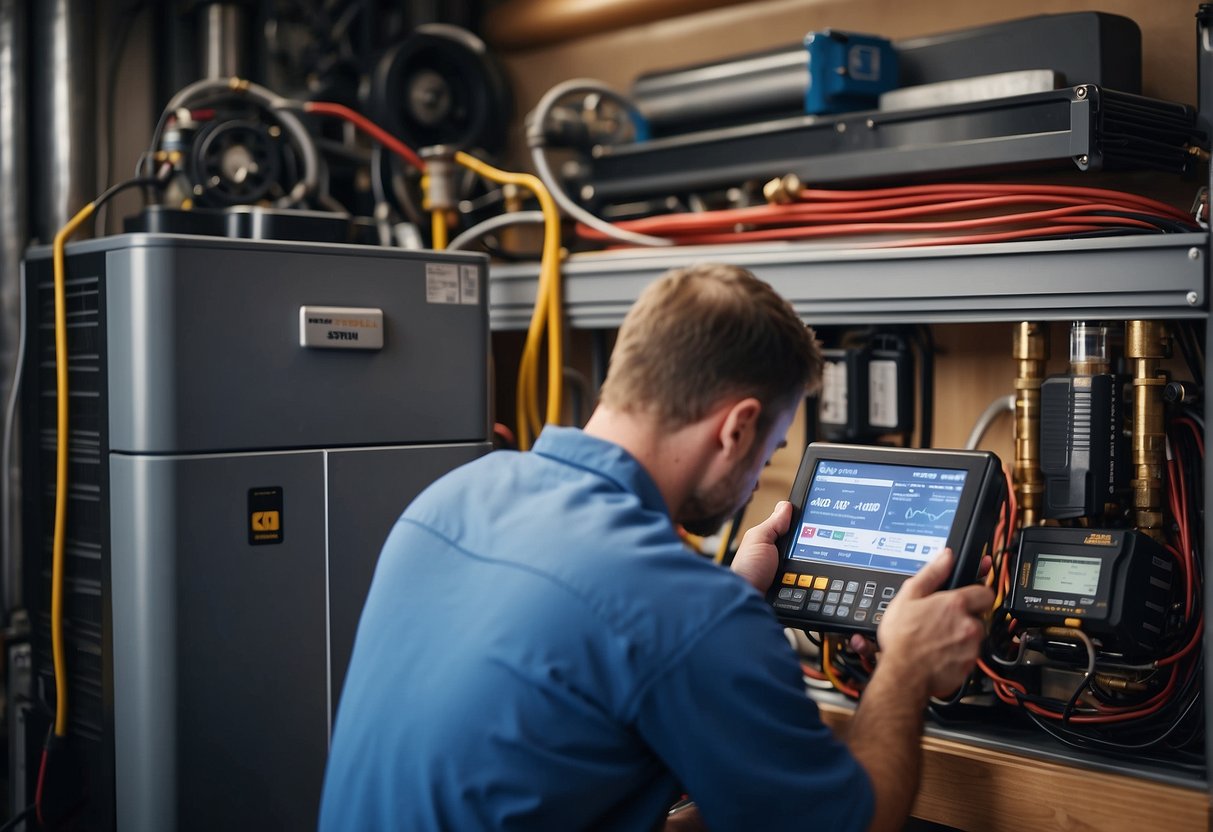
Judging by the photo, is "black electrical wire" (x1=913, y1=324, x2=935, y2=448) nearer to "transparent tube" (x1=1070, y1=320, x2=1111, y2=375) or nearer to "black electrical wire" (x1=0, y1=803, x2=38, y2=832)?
"transparent tube" (x1=1070, y1=320, x2=1111, y2=375)

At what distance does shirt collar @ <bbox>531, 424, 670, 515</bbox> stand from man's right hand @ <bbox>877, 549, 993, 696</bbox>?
260 mm

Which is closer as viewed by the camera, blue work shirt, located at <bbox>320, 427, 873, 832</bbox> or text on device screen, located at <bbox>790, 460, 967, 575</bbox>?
blue work shirt, located at <bbox>320, 427, 873, 832</bbox>

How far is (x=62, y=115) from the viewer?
7.51 feet

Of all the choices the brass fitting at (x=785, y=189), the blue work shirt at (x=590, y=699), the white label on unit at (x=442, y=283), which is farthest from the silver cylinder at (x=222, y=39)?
the blue work shirt at (x=590, y=699)

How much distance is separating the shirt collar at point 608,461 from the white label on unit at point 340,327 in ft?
2.41

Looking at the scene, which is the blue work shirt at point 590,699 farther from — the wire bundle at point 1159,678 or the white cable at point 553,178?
the white cable at point 553,178

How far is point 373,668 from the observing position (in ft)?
3.73

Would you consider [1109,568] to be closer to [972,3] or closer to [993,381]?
[993,381]

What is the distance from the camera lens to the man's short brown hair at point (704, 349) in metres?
1.15

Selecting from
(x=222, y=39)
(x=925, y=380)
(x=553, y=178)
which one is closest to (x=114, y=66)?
(x=222, y=39)

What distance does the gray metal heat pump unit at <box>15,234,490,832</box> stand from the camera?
168 cm

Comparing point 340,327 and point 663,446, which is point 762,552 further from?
point 340,327

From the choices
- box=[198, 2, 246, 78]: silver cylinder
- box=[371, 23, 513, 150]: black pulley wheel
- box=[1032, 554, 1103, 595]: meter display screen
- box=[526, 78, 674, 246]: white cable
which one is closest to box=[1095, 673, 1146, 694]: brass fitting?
box=[1032, 554, 1103, 595]: meter display screen

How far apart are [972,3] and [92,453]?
1527 millimetres
